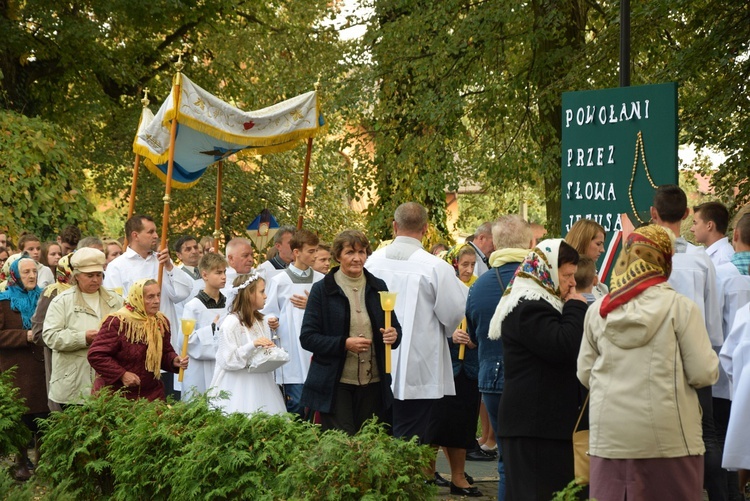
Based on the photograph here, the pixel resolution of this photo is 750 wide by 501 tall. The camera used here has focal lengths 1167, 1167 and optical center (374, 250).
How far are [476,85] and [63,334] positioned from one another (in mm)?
9996

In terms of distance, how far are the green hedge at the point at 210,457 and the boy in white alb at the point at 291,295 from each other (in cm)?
246

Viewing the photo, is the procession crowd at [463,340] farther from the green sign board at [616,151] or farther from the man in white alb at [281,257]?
the green sign board at [616,151]

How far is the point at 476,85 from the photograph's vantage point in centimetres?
1756

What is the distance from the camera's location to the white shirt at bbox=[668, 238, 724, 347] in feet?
24.6

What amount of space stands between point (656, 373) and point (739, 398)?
183 centimetres

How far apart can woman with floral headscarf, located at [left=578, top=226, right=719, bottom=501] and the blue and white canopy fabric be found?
6699mm

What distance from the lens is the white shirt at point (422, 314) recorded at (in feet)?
27.6

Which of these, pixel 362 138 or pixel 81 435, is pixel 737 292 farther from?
pixel 362 138

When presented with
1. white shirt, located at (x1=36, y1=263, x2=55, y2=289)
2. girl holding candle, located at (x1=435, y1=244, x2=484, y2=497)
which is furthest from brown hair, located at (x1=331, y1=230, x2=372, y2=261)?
white shirt, located at (x1=36, y1=263, x2=55, y2=289)

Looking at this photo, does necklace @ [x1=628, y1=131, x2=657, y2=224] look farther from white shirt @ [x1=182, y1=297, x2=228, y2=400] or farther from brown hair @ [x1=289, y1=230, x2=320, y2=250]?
white shirt @ [x1=182, y1=297, x2=228, y2=400]

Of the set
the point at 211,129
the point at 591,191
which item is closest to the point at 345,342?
the point at 591,191

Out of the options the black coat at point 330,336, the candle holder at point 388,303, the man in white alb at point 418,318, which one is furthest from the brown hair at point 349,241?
the man in white alb at point 418,318

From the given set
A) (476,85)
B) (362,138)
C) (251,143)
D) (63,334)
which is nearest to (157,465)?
(63,334)

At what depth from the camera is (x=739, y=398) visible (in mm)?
6914
